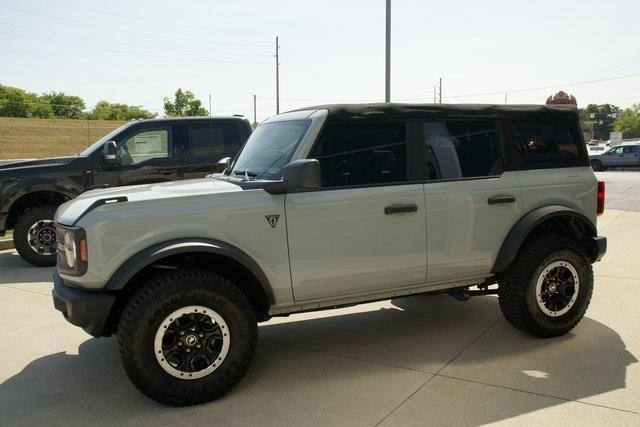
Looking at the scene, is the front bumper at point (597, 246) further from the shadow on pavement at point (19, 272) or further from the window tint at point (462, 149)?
the shadow on pavement at point (19, 272)

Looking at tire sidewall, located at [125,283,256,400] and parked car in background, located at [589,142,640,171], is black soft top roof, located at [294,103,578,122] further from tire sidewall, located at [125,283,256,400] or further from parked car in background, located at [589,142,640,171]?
parked car in background, located at [589,142,640,171]

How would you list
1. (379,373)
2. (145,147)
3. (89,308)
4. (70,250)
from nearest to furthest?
(89,308) → (70,250) → (379,373) → (145,147)

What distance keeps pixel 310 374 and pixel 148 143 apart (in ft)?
18.0

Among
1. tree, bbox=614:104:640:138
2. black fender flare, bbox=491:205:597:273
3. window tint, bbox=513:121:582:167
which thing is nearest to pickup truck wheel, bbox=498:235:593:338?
black fender flare, bbox=491:205:597:273

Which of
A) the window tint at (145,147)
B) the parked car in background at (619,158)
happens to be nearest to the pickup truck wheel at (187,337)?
the window tint at (145,147)

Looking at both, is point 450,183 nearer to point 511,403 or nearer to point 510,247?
point 510,247

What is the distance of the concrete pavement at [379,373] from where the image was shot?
11.3 ft

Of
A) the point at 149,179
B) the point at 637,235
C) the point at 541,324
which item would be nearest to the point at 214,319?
the point at 541,324

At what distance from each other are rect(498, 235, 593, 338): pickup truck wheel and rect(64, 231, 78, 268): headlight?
10.4 feet

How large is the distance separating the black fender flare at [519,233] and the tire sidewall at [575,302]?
0.27 meters

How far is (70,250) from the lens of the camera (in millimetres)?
3580

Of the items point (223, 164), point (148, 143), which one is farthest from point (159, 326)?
point (148, 143)

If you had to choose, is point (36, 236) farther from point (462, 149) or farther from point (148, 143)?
point (462, 149)

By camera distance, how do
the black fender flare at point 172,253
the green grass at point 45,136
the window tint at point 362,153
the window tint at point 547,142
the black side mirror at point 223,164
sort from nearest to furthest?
the black fender flare at point 172,253
the window tint at point 362,153
the window tint at point 547,142
the black side mirror at point 223,164
the green grass at point 45,136
